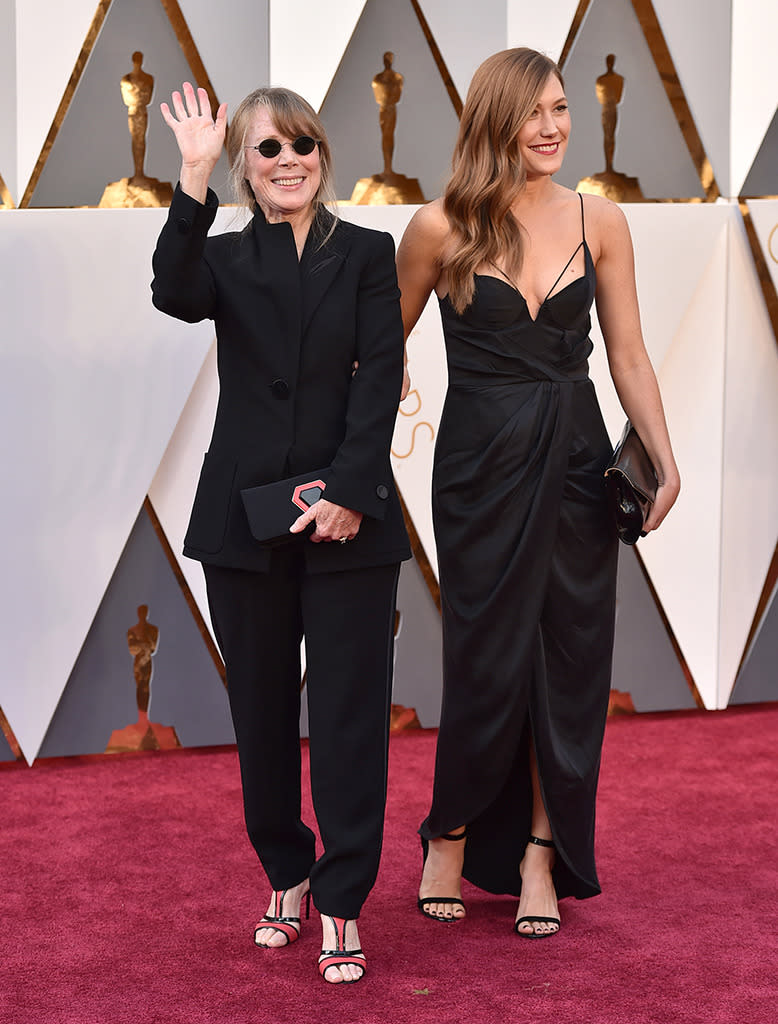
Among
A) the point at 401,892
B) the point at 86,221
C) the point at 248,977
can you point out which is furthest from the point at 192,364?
the point at 248,977

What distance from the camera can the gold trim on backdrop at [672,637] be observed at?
3879mm

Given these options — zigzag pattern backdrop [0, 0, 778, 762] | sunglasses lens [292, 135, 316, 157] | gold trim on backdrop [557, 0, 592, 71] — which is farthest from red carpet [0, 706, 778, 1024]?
gold trim on backdrop [557, 0, 592, 71]

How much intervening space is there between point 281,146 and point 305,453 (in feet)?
1.70

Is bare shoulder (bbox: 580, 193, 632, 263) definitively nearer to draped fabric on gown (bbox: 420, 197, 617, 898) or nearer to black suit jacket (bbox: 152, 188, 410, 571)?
draped fabric on gown (bbox: 420, 197, 617, 898)

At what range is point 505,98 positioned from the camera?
87.0 inches

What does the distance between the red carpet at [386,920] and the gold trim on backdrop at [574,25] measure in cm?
214

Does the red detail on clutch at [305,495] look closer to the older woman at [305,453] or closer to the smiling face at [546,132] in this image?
the older woman at [305,453]

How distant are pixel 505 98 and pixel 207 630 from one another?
1965mm

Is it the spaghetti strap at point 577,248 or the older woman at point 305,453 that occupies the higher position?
the spaghetti strap at point 577,248

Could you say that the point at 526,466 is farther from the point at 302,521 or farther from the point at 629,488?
the point at 302,521

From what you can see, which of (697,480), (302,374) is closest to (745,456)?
(697,480)

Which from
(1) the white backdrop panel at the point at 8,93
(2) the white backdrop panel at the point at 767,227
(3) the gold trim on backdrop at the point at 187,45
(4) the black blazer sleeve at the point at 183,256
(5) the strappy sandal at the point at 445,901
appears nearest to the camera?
(4) the black blazer sleeve at the point at 183,256

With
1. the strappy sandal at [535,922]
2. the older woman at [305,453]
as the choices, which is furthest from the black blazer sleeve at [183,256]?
the strappy sandal at [535,922]

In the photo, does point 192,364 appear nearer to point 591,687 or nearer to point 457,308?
point 457,308
